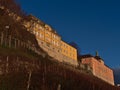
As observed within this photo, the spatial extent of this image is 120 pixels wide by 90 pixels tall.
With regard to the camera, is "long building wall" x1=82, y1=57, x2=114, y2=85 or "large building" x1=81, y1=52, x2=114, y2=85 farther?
"large building" x1=81, y1=52, x2=114, y2=85

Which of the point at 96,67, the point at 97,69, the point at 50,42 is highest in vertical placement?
the point at 50,42

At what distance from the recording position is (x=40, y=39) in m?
76.6

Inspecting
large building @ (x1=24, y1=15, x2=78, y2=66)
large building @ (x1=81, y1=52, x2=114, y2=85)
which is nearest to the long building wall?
large building @ (x1=81, y1=52, x2=114, y2=85)

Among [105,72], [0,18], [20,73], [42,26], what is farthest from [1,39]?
[105,72]

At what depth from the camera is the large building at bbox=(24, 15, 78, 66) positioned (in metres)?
74.9

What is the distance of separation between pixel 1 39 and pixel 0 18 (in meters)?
10.2

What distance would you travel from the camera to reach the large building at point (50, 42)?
74.9m

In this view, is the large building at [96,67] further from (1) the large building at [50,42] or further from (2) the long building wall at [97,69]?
(1) the large building at [50,42]

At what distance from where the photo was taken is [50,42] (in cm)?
8244

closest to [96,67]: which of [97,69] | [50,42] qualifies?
[97,69]

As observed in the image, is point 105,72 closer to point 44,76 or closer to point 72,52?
point 72,52

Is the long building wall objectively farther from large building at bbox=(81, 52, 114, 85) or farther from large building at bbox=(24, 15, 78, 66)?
large building at bbox=(24, 15, 78, 66)

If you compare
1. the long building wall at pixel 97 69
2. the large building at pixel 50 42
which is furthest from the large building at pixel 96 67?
the large building at pixel 50 42

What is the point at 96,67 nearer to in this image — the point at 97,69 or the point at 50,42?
the point at 97,69
